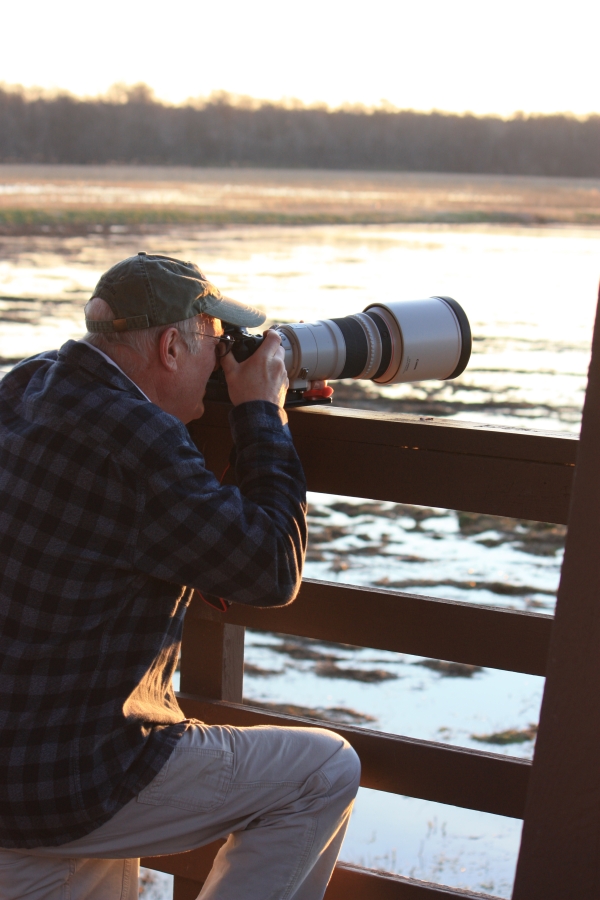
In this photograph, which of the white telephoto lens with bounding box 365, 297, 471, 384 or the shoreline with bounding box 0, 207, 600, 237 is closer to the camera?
the white telephoto lens with bounding box 365, 297, 471, 384

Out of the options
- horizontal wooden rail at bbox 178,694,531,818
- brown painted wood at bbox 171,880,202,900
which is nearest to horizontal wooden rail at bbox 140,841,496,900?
brown painted wood at bbox 171,880,202,900

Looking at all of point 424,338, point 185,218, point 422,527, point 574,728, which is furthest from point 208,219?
point 574,728

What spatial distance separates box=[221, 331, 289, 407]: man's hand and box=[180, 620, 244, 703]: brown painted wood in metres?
0.45

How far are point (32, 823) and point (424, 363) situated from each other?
93 cm

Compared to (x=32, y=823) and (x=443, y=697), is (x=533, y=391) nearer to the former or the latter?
(x=443, y=697)

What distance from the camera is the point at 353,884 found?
1.52 m

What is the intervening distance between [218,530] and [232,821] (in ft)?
1.44

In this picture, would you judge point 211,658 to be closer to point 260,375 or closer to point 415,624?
point 415,624

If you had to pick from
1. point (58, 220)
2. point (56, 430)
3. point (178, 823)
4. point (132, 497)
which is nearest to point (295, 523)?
point (132, 497)

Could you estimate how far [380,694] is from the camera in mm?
3596

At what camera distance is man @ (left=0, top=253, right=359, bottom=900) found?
1.20 m

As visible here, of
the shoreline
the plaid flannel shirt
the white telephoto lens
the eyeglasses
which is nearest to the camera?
the plaid flannel shirt

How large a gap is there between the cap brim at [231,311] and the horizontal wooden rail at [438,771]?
67 cm

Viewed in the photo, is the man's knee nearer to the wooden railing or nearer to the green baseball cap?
the wooden railing
